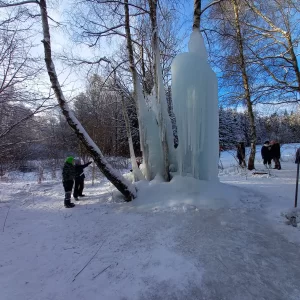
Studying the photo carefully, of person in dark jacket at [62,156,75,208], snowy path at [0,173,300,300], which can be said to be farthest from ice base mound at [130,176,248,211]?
person in dark jacket at [62,156,75,208]

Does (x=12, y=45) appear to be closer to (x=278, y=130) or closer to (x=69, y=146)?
(x=69, y=146)

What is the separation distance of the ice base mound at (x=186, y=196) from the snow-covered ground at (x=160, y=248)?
2 centimetres

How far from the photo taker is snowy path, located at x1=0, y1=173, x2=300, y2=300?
198cm

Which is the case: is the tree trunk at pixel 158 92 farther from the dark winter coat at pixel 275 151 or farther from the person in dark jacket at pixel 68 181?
the dark winter coat at pixel 275 151

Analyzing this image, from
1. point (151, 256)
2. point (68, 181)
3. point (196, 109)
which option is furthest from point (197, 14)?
point (151, 256)

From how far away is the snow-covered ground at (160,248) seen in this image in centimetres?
201

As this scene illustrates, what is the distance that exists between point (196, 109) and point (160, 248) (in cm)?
306

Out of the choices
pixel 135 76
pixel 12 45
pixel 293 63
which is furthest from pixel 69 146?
pixel 293 63

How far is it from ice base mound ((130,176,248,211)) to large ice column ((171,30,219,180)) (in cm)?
41

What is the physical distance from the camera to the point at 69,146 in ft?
44.3

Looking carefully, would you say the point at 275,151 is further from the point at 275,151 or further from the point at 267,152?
the point at 267,152

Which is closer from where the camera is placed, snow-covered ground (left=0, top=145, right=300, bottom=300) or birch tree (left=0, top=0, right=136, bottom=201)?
snow-covered ground (left=0, top=145, right=300, bottom=300)

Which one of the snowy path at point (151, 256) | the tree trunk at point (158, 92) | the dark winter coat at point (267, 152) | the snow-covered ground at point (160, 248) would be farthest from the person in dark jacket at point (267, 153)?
the tree trunk at point (158, 92)

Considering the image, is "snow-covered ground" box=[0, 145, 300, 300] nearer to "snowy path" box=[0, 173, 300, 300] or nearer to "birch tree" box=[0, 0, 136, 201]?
"snowy path" box=[0, 173, 300, 300]
